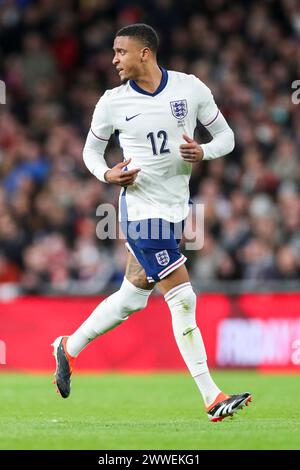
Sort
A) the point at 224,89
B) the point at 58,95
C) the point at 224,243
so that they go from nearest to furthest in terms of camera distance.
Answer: the point at 224,243 < the point at 224,89 < the point at 58,95

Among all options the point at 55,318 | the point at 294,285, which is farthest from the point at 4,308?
the point at 294,285

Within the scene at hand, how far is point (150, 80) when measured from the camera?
827cm

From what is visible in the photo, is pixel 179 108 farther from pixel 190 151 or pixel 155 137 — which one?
pixel 190 151

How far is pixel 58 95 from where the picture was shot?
19172 mm

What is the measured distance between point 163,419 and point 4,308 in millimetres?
6715

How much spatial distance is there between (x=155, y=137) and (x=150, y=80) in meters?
0.41

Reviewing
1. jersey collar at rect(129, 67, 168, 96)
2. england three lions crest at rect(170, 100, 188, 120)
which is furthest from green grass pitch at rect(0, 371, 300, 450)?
jersey collar at rect(129, 67, 168, 96)

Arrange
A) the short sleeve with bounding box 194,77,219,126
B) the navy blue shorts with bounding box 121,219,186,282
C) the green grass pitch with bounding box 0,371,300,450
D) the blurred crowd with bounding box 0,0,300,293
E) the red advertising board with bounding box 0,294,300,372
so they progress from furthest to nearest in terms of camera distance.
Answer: the blurred crowd with bounding box 0,0,300,293
the red advertising board with bounding box 0,294,300,372
the short sleeve with bounding box 194,77,219,126
the navy blue shorts with bounding box 121,219,186,282
the green grass pitch with bounding box 0,371,300,450

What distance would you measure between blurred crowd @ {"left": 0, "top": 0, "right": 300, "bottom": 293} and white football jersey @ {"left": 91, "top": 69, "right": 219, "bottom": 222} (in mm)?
6350

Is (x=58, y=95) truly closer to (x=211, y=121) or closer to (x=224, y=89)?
(x=224, y=89)

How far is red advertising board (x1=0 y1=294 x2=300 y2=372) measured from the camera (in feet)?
45.5

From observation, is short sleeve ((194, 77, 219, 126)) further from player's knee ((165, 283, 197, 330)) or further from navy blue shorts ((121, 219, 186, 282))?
player's knee ((165, 283, 197, 330))

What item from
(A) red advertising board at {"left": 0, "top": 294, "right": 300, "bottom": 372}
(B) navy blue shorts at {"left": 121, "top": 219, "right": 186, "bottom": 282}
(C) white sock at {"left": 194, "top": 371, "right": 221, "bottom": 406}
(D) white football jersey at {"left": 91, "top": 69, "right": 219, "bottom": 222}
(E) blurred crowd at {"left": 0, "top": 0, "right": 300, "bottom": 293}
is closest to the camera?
(C) white sock at {"left": 194, "top": 371, "right": 221, "bottom": 406}

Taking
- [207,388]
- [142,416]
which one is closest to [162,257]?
[207,388]
